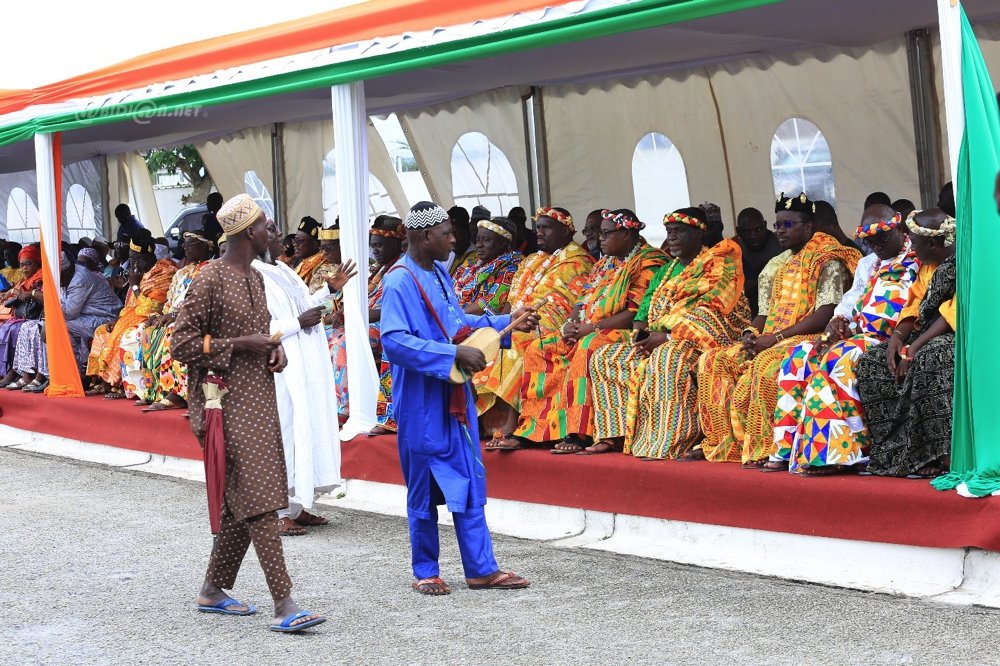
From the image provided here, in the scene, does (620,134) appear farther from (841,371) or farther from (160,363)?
(841,371)

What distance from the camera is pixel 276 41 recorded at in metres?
8.61

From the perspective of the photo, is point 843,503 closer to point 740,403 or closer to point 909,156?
point 740,403

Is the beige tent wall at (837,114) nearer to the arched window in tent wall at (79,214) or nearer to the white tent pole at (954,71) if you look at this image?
the white tent pole at (954,71)

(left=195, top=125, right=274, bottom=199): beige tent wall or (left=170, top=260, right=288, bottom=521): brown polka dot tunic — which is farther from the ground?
(left=195, top=125, right=274, bottom=199): beige tent wall

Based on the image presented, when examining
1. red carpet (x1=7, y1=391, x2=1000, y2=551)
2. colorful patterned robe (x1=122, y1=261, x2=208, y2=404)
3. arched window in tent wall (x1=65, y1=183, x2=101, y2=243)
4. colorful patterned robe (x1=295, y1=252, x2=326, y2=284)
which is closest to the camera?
red carpet (x1=7, y1=391, x2=1000, y2=551)

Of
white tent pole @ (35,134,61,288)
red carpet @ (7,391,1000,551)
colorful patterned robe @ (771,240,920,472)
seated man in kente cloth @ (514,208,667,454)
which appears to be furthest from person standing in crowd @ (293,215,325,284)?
colorful patterned robe @ (771,240,920,472)

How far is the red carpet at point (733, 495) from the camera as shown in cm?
545

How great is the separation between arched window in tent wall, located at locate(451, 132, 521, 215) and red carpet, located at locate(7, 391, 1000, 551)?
343 cm

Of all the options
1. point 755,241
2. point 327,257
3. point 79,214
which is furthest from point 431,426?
point 79,214

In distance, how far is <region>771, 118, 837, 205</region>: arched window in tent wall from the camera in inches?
360

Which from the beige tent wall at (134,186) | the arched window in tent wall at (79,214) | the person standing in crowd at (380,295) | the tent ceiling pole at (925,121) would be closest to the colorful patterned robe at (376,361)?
the person standing in crowd at (380,295)

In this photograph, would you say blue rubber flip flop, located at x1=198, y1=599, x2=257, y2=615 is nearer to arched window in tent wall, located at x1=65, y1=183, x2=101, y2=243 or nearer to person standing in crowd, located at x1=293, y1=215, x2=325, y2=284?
person standing in crowd, located at x1=293, y1=215, x2=325, y2=284

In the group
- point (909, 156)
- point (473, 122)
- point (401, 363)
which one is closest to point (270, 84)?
point (473, 122)

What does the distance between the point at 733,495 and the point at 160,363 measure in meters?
5.90
